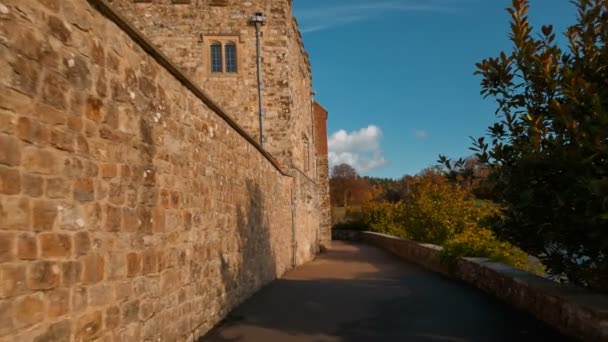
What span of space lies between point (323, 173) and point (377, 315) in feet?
70.9

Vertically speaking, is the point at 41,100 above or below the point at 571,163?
above

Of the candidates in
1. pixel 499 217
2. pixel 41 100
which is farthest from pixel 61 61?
pixel 499 217

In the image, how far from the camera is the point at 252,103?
46.4 ft

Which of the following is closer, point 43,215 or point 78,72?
point 43,215

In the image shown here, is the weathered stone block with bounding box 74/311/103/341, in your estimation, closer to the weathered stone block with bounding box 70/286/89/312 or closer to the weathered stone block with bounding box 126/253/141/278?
the weathered stone block with bounding box 70/286/89/312

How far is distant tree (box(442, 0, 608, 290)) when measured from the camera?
13.4 feet

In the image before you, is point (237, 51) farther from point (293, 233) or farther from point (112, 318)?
point (112, 318)

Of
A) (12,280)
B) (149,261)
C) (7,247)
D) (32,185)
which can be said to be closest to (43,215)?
(32,185)

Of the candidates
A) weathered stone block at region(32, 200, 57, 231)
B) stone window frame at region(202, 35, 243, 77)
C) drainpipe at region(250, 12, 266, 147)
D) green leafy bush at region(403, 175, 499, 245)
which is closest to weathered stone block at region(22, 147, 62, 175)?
weathered stone block at region(32, 200, 57, 231)

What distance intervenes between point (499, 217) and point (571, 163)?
1.80 meters

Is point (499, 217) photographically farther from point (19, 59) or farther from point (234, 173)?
point (19, 59)

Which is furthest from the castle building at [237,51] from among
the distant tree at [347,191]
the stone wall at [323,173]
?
the distant tree at [347,191]

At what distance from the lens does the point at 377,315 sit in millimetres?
6570

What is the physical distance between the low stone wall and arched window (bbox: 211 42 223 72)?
9.30 m
